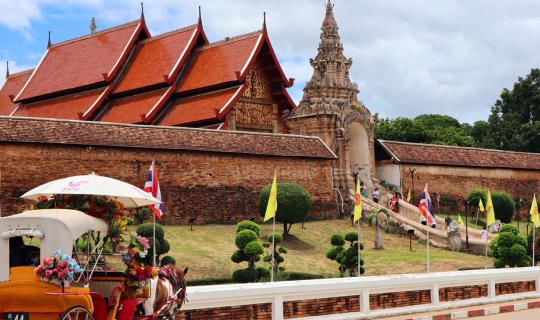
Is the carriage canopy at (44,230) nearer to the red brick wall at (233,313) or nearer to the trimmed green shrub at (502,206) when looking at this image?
the red brick wall at (233,313)

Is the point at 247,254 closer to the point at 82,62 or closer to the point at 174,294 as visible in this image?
the point at 174,294

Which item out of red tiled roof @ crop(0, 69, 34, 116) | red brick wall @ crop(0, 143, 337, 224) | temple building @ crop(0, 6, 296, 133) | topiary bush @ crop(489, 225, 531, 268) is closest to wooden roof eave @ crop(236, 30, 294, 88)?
temple building @ crop(0, 6, 296, 133)

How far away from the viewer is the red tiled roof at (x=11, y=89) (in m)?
35.2

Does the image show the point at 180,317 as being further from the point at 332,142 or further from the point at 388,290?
the point at 332,142

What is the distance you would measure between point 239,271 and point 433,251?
8.71 m

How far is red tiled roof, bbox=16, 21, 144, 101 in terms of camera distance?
31.4m

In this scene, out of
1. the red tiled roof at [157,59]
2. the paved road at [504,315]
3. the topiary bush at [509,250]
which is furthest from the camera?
the red tiled roof at [157,59]

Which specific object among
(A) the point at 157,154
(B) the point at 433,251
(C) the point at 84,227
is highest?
(A) the point at 157,154

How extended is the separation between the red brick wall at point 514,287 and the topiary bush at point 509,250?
18.5ft

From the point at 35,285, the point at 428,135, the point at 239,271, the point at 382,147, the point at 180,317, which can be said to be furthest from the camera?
the point at 428,135

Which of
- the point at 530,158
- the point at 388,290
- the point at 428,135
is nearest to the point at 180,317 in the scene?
the point at 388,290

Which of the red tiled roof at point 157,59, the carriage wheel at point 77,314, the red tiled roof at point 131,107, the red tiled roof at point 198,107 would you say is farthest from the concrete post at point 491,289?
the red tiled roof at point 157,59

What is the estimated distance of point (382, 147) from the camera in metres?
30.2

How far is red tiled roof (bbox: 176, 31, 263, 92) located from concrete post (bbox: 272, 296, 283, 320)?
1978 centimetres
